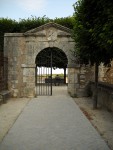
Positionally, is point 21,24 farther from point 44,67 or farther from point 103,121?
point 103,121

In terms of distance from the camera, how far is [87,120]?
32.5ft

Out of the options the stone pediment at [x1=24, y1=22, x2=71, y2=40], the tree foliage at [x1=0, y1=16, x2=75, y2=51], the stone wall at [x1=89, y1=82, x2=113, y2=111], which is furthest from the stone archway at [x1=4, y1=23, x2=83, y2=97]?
the stone wall at [x1=89, y1=82, x2=113, y2=111]

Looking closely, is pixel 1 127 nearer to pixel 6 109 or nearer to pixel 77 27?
pixel 6 109

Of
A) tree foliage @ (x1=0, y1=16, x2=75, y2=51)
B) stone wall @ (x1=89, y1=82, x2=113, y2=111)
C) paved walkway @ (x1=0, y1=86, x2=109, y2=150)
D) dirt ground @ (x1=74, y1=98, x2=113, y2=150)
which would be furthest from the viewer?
tree foliage @ (x1=0, y1=16, x2=75, y2=51)

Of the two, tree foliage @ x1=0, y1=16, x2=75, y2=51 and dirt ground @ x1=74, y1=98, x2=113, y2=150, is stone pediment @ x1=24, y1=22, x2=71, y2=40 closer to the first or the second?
tree foliage @ x1=0, y1=16, x2=75, y2=51

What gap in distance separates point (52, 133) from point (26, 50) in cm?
1041

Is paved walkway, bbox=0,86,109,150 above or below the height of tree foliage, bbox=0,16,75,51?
below

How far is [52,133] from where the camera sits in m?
7.91

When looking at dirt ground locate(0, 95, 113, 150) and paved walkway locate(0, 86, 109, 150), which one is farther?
dirt ground locate(0, 95, 113, 150)

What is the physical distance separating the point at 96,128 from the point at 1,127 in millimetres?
2552

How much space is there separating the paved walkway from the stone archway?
22.0ft

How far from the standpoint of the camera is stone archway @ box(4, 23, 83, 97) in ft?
58.2

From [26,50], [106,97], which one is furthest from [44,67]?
[106,97]

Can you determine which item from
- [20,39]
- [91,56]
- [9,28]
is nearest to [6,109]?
[91,56]
